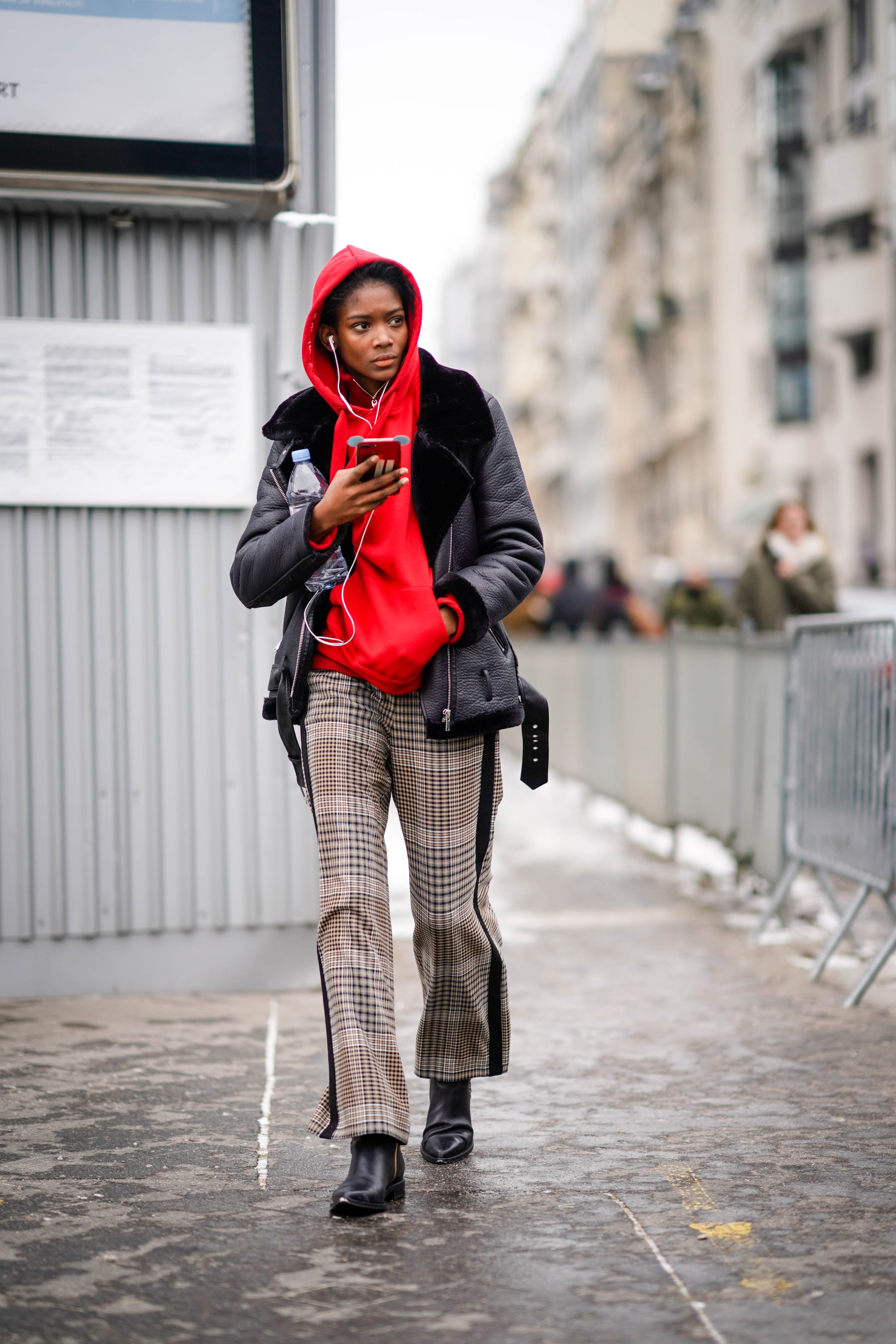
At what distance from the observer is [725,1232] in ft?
13.0

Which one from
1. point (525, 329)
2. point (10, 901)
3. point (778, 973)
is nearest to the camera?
point (10, 901)

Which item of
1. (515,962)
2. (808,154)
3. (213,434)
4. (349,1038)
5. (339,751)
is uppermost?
(808,154)

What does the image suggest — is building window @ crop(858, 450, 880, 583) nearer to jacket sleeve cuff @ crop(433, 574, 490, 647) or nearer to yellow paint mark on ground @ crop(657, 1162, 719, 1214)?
yellow paint mark on ground @ crop(657, 1162, 719, 1214)

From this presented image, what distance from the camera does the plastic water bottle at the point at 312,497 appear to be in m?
4.15

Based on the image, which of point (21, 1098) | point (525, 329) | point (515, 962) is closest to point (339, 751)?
point (21, 1098)

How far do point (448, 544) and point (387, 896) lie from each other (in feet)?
2.65

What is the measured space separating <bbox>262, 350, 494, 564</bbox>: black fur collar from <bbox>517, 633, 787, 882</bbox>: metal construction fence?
4.03 metres

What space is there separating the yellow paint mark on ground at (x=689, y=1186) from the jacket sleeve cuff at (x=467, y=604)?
4.37 feet

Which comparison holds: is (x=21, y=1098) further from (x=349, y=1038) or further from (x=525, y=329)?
(x=525, y=329)

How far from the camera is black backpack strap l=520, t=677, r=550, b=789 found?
14.5 feet

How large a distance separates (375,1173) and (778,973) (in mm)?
3436

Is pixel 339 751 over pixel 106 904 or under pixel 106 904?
over

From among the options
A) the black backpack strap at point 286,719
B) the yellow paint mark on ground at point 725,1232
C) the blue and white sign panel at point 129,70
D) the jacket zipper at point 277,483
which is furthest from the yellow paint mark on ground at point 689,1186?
the blue and white sign panel at point 129,70

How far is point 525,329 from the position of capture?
299 ft
